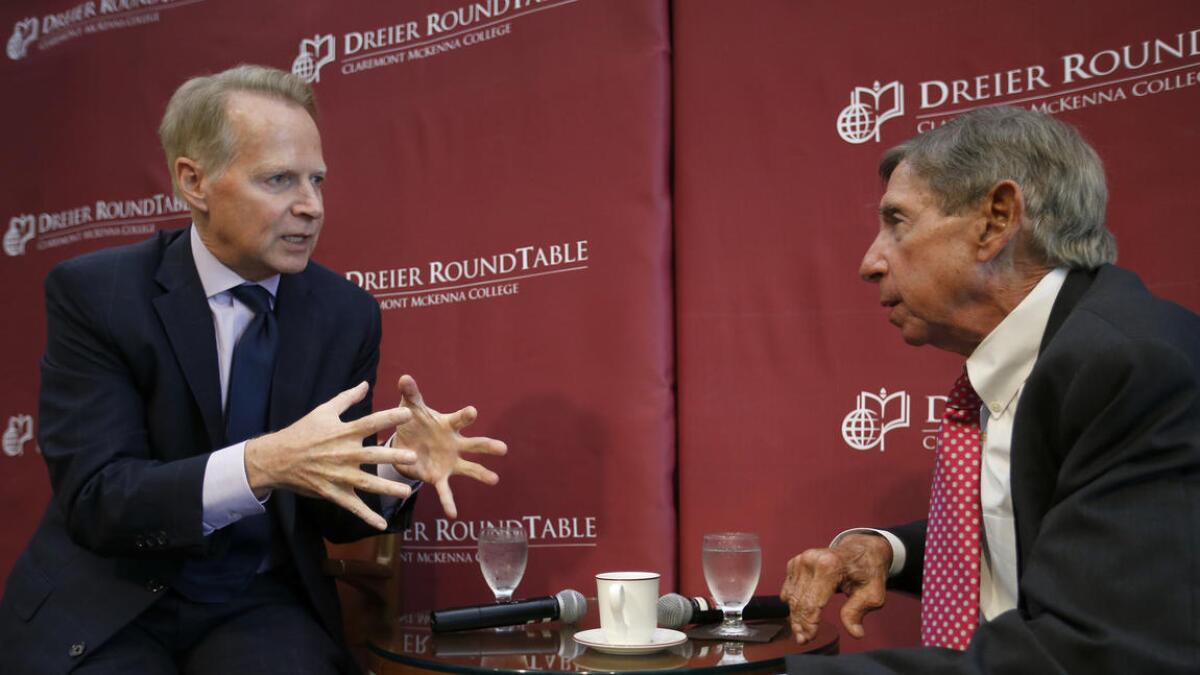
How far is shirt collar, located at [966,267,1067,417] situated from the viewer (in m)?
1.64

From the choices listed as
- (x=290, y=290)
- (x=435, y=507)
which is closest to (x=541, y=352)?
(x=435, y=507)

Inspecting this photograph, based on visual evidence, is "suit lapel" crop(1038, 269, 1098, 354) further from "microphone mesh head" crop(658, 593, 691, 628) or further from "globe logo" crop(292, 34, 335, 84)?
"globe logo" crop(292, 34, 335, 84)

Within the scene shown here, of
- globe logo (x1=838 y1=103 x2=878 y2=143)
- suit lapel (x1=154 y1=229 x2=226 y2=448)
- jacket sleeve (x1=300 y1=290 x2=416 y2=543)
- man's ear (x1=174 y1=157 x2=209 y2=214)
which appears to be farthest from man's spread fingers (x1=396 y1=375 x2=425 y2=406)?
globe logo (x1=838 y1=103 x2=878 y2=143)

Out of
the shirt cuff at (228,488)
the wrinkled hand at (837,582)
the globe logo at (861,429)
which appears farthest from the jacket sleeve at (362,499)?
the globe logo at (861,429)

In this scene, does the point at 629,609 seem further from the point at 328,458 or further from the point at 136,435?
the point at 136,435

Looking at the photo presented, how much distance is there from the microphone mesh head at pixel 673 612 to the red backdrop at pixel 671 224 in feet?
2.22

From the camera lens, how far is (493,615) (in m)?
1.95

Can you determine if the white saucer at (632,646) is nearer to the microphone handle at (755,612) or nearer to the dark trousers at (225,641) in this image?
the microphone handle at (755,612)

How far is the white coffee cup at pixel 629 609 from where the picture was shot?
176 centimetres

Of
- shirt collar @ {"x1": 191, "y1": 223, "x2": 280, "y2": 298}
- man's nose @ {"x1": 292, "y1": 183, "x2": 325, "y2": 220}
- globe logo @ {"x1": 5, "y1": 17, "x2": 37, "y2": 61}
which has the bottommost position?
shirt collar @ {"x1": 191, "y1": 223, "x2": 280, "y2": 298}

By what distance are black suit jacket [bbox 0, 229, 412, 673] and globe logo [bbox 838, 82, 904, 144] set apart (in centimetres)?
123

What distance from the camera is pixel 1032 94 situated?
94.4 inches

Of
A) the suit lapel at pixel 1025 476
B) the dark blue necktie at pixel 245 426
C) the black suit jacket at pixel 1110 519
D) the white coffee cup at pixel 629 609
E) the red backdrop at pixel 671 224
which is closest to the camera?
the black suit jacket at pixel 1110 519

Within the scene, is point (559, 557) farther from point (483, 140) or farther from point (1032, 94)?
point (1032, 94)
